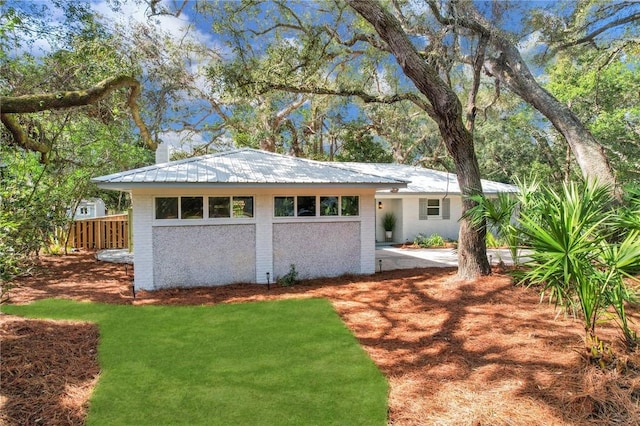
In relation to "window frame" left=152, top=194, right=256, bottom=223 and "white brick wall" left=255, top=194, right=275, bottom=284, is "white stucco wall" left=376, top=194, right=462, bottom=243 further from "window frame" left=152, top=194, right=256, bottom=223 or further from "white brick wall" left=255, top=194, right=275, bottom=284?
"window frame" left=152, top=194, right=256, bottom=223

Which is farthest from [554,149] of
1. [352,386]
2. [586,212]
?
[352,386]

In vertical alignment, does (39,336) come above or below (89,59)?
below

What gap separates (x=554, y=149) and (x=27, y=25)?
91.7 feet

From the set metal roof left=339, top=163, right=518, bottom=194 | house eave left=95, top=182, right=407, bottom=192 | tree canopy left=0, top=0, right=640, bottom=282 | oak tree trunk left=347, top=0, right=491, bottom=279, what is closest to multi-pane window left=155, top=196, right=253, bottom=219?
house eave left=95, top=182, right=407, bottom=192

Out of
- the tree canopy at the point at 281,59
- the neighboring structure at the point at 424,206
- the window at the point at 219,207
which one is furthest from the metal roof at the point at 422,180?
the window at the point at 219,207

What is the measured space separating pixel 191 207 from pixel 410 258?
304 inches

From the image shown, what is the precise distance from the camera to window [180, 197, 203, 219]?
8.84 m

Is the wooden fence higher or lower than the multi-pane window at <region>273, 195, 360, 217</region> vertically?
lower

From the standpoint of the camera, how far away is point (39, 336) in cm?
536

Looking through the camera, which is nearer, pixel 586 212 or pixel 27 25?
pixel 586 212

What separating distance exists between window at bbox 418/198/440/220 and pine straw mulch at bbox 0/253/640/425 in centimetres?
961

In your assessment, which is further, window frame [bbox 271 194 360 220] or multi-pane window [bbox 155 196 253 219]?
window frame [bbox 271 194 360 220]

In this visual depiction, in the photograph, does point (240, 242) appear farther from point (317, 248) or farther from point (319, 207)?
point (319, 207)

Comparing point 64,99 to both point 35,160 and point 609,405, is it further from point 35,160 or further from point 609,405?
point 609,405
